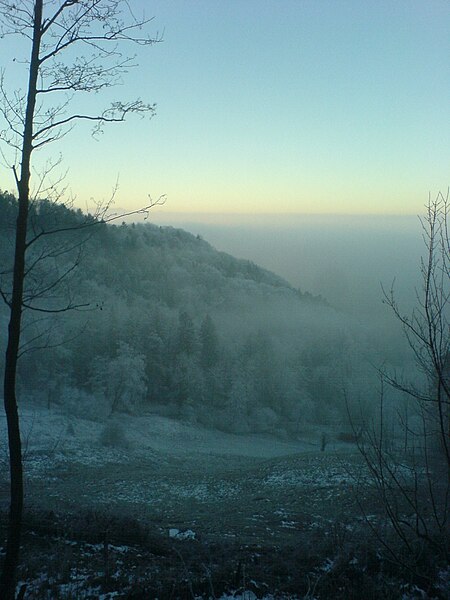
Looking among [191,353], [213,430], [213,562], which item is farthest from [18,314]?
[191,353]

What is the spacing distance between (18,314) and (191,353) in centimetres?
6249

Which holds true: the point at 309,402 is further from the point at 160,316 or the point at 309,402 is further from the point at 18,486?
the point at 18,486

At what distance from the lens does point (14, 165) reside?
557cm

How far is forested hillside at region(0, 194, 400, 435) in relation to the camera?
→ 188 feet

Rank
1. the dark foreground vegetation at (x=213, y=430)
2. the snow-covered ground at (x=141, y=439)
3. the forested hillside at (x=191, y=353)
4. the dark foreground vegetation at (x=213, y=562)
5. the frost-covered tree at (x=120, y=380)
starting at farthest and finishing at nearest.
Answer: the forested hillside at (x=191, y=353) → the frost-covered tree at (x=120, y=380) → the snow-covered ground at (x=141, y=439) → the dark foreground vegetation at (x=213, y=562) → the dark foreground vegetation at (x=213, y=430)

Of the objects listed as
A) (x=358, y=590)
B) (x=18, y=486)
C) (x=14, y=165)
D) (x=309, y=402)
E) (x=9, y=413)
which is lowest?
(x=309, y=402)

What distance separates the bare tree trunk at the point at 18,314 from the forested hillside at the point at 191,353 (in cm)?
2922

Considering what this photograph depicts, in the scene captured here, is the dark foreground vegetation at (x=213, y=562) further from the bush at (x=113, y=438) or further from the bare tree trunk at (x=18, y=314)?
the bush at (x=113, y=438)

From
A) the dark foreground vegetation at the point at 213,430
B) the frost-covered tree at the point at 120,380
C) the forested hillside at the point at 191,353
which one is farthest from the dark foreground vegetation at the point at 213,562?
the frost-covered tree at the point at 120,380

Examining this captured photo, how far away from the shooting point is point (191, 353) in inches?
2657

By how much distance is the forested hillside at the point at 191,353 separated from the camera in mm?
57156

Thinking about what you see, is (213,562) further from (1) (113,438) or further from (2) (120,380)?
(2) (120,380)

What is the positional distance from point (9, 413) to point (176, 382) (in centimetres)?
5895

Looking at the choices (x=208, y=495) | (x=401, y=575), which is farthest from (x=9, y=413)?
(x=208, y=495)
